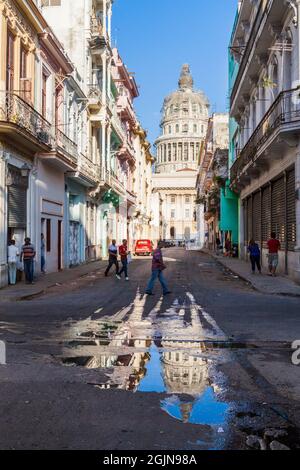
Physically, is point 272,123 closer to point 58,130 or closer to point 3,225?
point 58,130

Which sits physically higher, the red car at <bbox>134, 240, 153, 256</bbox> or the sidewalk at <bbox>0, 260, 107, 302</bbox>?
the red car at <bbox>134, 240, 153, 256</bbox>

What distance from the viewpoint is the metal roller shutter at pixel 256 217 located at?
28.0 m

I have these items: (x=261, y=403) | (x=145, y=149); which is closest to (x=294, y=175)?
(x=261, y=403)

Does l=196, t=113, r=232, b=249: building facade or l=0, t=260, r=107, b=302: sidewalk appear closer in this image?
l=0, t=260, r=107, b=302: sidewalk

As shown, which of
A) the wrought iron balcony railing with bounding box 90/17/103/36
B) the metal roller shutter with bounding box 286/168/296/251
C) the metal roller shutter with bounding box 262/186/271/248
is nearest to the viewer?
the metal roller shutter with bounding box 286/168/296/251

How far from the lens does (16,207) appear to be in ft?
61.7

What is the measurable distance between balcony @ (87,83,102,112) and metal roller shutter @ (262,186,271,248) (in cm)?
1083

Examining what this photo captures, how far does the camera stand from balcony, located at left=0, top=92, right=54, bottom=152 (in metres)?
16.5

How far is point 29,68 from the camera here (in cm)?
1995
